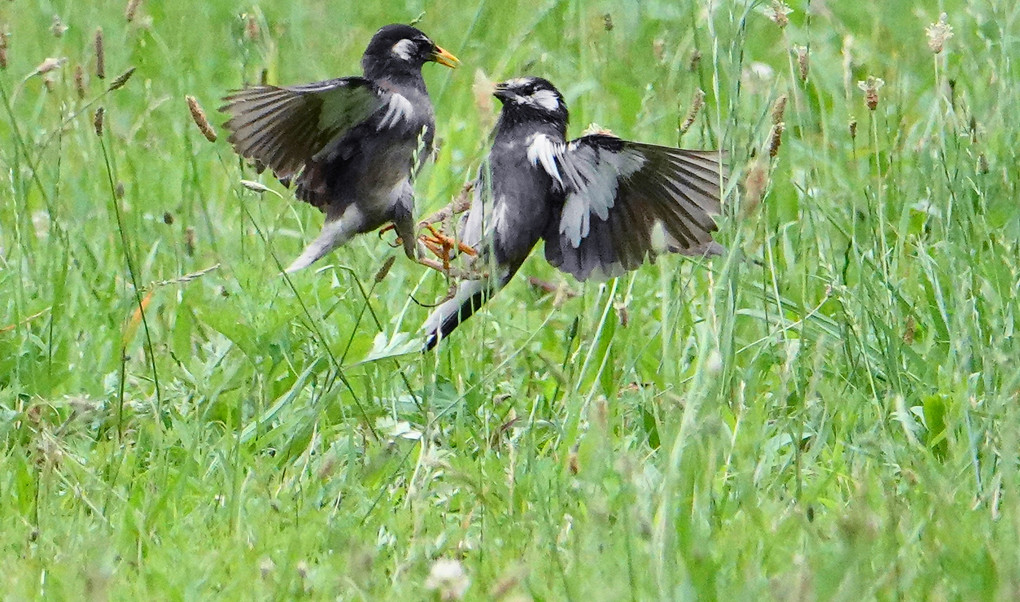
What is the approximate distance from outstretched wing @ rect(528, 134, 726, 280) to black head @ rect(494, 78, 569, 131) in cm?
20

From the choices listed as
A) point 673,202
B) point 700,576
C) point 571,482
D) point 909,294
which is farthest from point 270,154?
point 700,576

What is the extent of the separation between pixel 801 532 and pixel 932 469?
1.36ft

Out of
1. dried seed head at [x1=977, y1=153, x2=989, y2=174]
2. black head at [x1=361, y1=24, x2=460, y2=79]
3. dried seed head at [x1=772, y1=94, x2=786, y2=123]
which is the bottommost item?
dried seed head at [x1=977, y1=153, x2=989, y2=174]

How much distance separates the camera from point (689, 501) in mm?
2781

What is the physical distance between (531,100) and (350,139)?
1.63 ft

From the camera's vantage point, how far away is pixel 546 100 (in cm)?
438

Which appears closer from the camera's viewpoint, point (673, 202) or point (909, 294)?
point (673, 202)

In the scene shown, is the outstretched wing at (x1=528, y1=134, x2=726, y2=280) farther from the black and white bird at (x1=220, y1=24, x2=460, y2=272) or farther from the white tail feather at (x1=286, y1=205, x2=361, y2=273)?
the white tail feather at (x1=286, y1=205, x2=361, y2=273)

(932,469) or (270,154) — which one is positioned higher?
(270,154)

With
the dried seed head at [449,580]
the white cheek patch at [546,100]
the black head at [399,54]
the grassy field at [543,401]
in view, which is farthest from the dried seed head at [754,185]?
the black head at [399,54]

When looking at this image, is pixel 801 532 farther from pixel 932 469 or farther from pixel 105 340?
pixel 105 340

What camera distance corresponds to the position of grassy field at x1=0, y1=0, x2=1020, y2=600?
249 cm

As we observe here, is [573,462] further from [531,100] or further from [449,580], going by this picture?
[531,100]

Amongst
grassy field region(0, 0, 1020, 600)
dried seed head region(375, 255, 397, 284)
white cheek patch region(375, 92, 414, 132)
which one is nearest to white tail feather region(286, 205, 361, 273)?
grassy field region(0, 0, 1020, 600)
